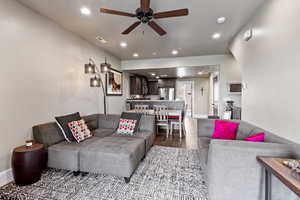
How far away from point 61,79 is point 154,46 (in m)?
2.65

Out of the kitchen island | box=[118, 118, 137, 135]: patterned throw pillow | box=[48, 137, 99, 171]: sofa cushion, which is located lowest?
box=[48, 137, 99, 171]: sofa cushion

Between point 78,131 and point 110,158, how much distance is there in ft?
3.25

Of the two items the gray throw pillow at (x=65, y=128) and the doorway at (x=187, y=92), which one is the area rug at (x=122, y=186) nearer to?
the gray throw pillow at (x=65, y=128)

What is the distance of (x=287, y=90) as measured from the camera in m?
1.51

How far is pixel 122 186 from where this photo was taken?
6.00 feet

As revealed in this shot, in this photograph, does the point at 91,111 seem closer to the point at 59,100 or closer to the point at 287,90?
the point at 59,100

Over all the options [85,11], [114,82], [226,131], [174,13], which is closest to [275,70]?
[226,131]

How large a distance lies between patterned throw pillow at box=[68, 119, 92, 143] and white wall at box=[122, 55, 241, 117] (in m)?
3.56

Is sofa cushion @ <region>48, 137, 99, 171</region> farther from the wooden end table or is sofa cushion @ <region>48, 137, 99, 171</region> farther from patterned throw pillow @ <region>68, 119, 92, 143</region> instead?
the wooden end table

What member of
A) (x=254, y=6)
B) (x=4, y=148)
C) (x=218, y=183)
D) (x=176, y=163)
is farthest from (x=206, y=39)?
(x=4, y=148)

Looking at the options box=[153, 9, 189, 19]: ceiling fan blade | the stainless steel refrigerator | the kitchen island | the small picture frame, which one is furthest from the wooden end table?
the stainless steel refrigerator

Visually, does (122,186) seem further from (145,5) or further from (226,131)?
(145,5)

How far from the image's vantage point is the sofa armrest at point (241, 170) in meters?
1.20

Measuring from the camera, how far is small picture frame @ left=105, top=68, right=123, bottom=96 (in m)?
4.55
